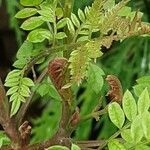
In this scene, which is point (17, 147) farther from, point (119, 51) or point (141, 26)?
point (119, 51)

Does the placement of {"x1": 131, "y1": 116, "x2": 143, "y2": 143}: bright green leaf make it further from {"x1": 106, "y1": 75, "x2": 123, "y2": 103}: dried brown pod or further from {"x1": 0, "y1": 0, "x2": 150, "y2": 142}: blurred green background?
{"x1": 0, "y1": 0, "x2": 150, "y2": 142}: blurred green background

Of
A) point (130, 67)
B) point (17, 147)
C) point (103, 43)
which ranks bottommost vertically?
point (130, 67)

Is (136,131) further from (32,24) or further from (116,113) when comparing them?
(32,24)

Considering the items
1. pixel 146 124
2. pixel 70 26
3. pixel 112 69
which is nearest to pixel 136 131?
pixel 146 124

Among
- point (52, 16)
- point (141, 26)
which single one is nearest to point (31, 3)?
point (52, 16)

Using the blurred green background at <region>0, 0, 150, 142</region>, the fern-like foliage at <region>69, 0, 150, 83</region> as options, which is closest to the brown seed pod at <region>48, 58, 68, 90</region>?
the fern-like foliage at <region>69, 0, 150, 83</region>
